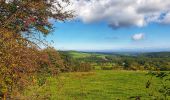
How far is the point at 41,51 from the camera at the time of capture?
12445 mm

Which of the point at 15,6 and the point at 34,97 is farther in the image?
the point at 15,6

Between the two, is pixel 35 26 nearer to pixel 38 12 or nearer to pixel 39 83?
pixel 38 12

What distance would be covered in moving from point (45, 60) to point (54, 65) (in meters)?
1.07

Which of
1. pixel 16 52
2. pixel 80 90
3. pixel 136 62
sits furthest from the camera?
pixel 136 62

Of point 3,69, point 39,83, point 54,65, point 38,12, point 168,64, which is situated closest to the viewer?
point 168,64

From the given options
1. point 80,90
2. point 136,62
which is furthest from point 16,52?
point 136,62

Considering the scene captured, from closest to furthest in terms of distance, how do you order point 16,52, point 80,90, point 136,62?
point 16,52 < point 80,90 < point 136,62

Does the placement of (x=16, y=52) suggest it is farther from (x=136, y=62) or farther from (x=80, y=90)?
(x=136, y=62)

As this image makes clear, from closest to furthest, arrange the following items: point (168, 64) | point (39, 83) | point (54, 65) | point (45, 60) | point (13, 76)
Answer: point (168, 64) < point (13, 76) < point (45, 60) < point (54, 65) < point (39, 83)

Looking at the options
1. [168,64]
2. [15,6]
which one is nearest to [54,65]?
[15,6]

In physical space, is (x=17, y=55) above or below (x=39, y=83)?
above

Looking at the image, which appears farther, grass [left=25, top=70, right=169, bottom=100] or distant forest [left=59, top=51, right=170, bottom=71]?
grass [left=25, top=70, right=169, bottom=100]

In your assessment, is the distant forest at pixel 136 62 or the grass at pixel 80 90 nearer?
the distant forest at pixel 136 62

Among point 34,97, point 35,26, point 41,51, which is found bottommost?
point 34,97
